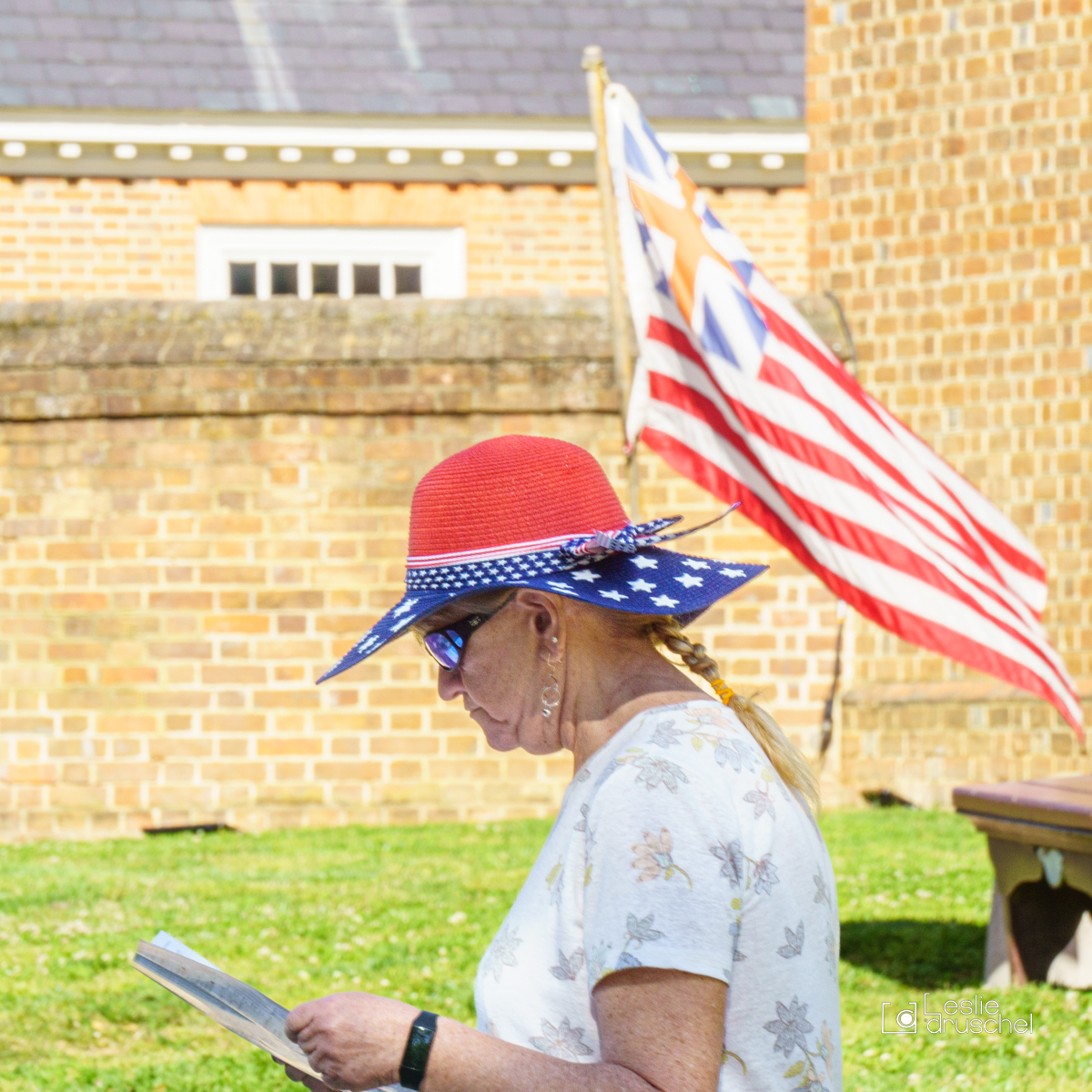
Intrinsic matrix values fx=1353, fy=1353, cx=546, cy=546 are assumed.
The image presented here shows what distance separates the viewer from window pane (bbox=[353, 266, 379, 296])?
11617 mm

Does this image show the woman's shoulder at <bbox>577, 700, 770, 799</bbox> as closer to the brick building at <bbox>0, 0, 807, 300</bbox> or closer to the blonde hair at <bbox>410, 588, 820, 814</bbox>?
the blonde hair at <bbox>410, 588, 820, 814</bbox>

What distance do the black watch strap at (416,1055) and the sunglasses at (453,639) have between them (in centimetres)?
48

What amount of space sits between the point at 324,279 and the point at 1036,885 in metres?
8.46

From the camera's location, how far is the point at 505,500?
67.0 inches

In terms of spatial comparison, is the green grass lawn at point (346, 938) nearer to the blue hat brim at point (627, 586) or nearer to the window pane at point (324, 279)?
the blue hat brim at point (627, 586)

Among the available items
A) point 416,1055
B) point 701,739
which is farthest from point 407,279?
point 416,1055

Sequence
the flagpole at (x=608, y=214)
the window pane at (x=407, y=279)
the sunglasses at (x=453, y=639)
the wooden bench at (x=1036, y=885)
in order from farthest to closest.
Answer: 1. the window pane at (x=407, y=279)
2. the flagpole at (x=608, y=214)
3. the wooden bench at (x=1036, y=885)
4. the sunglasses at (x=453, y=639)

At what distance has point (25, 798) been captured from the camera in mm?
7578

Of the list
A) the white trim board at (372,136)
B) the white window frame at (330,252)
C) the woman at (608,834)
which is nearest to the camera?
the woman at (608,834)

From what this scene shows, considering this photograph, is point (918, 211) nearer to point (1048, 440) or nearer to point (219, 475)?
point (1048, 440)

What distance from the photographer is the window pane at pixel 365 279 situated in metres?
11.6

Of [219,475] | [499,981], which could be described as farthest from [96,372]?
[499,981]

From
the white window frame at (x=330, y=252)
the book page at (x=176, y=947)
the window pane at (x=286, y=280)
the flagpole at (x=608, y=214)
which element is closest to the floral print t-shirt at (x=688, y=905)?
the book page at (x=176, y=947)

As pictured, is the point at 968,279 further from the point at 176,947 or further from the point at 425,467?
the point at 176,947
